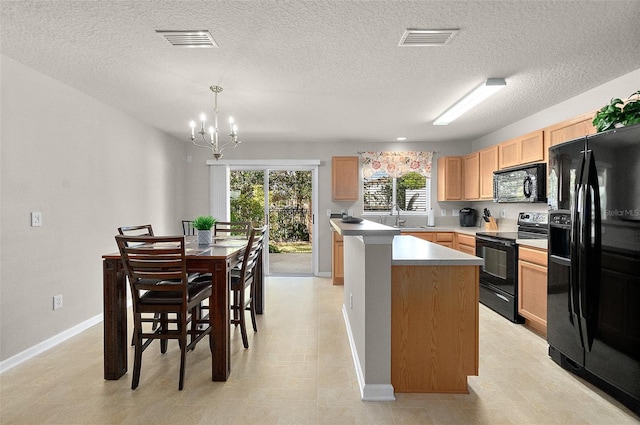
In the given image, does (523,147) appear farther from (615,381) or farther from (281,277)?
(281,277)

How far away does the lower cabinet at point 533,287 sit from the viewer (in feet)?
9.78

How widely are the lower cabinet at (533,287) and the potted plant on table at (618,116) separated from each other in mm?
1205

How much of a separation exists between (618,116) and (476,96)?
4.01 ft

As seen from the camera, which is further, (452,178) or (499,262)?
(452,178)

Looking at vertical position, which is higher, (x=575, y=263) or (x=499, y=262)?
(x=575, y=263)

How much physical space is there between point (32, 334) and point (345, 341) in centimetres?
265

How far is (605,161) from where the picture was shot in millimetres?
2041

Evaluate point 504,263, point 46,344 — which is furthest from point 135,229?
point 504,263

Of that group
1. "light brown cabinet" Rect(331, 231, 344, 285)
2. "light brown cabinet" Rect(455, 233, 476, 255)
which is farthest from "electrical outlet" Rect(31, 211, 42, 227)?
"light brown cabinet" Rect(455, 233, 476, 255)

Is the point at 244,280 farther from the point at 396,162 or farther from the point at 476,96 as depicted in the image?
the point at 396,162

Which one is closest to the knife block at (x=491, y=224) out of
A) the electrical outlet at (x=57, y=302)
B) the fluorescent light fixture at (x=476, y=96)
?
the fluorescent light fixture at (x=476, y=96)

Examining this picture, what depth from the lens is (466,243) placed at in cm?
454

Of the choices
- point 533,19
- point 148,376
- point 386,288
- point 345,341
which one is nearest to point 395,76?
point 533,19

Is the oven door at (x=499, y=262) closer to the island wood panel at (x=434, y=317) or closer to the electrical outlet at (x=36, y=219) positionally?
the island wood panel at (x=434, y=317)
